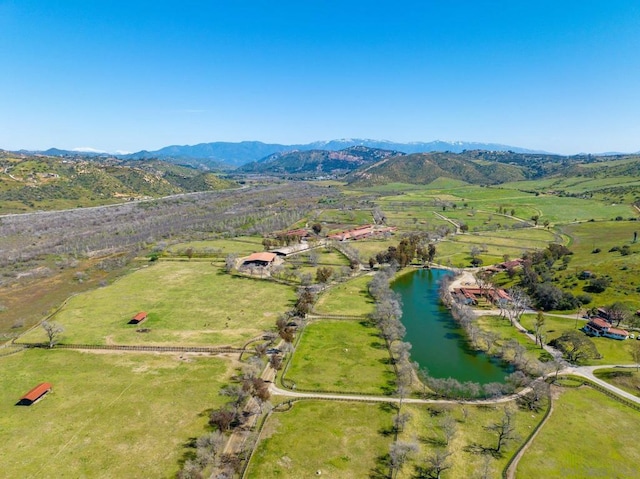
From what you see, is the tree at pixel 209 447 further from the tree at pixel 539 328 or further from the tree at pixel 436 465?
the tree at pixel 539 328

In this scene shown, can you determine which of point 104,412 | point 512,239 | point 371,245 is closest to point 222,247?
point 371,245

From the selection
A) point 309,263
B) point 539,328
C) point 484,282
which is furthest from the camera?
point 309,263

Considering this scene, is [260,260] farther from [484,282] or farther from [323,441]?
[323,441]

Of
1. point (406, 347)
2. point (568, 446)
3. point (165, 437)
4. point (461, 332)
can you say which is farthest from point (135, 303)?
point (568, 446)

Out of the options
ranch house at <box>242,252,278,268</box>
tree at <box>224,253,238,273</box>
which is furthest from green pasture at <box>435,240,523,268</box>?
tree at <box>224,253,238,273</box>

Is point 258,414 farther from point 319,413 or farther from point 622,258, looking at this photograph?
point 622,258

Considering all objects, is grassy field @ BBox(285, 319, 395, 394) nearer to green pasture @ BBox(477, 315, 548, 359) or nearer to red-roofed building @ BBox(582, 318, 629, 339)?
green pasture @ BBox(477, 315, 548, 359)
